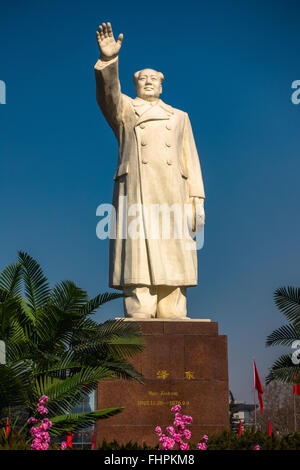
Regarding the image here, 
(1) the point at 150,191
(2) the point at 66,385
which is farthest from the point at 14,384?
(1) the point at 150,191

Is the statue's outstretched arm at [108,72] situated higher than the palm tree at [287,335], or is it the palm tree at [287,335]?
the statue's outstretched arm at [108,72]

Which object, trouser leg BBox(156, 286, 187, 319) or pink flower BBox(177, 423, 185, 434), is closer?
pink flower BBox(177, 423, 185, 434)

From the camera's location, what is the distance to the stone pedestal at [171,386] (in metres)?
8.91

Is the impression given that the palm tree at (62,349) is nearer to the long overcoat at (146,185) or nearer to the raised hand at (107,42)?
the long overcoat at (146,185)

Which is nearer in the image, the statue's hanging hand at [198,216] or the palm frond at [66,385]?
the palm frond at [66,385]

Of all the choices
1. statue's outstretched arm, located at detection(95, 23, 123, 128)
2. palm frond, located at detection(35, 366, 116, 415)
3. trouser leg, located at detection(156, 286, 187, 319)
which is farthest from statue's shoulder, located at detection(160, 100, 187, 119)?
palm frond, located at detection(35, 366, 116, 415)

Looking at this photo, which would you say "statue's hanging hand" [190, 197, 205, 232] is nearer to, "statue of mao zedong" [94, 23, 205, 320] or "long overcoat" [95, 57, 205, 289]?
"statue of mao zedong" [94, 23, 205, 320]

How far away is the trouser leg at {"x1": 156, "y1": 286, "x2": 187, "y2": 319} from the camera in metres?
9.96

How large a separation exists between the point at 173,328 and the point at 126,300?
906 millimetres

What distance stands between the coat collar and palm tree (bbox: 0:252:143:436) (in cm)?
273

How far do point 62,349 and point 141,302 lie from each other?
1358 mm

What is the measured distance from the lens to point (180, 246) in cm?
1015

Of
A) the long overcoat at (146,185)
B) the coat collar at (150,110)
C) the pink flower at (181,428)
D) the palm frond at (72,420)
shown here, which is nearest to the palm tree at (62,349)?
the palm frond at (72,420)
